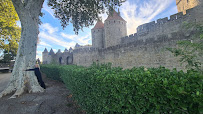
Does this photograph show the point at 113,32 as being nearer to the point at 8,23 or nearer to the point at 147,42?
the point at 147,42

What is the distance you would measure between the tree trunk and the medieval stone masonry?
4.30 metres

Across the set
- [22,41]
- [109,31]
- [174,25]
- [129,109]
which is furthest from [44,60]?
[129,109]

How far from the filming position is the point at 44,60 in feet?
126

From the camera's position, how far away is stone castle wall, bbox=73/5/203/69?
10.6 m

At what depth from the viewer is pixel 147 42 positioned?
484 inches

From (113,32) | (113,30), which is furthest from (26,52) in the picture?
(113,30)

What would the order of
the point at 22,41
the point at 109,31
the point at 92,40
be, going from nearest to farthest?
the point at 22,41 < the point at 109,31 < the point at 92,40

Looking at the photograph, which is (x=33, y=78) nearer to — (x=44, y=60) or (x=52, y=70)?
(x=52, y=70)

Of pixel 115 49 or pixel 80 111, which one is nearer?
pixel 80 111

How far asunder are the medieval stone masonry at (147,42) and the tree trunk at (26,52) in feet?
14.1

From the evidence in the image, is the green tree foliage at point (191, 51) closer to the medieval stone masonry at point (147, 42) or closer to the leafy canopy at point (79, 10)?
the medieval stone masonry at point (147, 42)

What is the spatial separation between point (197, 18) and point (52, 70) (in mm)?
16753

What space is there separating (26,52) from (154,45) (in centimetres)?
1176

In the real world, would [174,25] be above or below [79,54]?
above
